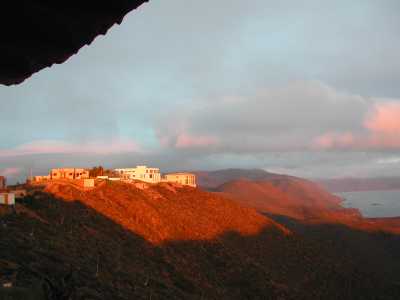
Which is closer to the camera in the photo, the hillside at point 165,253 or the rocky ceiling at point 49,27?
the rocky ceiling at point 49,27

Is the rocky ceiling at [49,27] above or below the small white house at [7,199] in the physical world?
above

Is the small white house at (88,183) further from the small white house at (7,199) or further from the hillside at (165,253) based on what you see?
the small white house at (7,199)

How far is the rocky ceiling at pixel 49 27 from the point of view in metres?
1.83

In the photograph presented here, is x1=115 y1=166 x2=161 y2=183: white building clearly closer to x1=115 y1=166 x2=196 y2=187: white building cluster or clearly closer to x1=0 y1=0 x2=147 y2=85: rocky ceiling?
x1=115 y1=166 x2=196 y2=187: white building cluster

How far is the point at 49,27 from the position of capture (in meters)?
2.00

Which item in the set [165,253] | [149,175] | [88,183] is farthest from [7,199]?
[149,175]

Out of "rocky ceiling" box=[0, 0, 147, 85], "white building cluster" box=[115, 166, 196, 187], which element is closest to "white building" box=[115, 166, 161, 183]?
"white building cluster" box=[115, 166, 196, 187]

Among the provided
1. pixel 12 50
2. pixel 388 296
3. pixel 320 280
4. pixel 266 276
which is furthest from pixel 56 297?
pixel 388 296

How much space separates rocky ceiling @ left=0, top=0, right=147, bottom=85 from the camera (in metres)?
1.83

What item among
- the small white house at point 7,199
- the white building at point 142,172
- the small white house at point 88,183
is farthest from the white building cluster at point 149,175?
the small white house at point 7,199

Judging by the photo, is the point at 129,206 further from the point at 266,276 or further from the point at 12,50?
the point at 12,50

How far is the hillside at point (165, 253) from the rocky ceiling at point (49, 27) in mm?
5789

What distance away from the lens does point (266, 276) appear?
38.7 m

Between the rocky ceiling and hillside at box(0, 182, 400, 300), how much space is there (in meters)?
5.79
